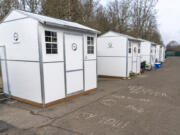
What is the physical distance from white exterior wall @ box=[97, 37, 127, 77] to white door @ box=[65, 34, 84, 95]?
190 inches

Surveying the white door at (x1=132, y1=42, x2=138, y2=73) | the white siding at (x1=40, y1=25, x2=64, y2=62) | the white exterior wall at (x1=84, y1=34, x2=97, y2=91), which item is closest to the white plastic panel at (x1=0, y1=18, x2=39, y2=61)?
the white siding at (x1=40, y1=25, x2=64, y2=62)

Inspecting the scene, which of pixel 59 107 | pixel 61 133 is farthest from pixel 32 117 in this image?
pixel 61 133

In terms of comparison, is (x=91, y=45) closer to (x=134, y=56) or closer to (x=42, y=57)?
(x=42, y=57)

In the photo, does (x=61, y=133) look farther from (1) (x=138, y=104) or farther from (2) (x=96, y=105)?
(1) (x=138, y=104)

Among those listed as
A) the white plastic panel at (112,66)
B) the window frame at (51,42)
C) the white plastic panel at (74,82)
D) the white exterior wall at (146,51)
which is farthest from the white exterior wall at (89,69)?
the white exterior wall at (146,51)

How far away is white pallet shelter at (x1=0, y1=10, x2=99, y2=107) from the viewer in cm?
433

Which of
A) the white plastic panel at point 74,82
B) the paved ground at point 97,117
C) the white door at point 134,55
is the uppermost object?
the white door at point 134,55

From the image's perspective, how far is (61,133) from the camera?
302cm

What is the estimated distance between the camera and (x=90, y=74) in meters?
6.37

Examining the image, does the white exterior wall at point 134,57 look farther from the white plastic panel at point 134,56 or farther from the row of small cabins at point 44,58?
the row of small cabins at point 44,58

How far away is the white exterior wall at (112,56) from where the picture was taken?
973cm

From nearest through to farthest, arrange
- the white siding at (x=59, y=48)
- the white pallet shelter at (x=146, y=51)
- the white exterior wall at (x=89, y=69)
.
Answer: the white siding at (x=59, y=48), the white exterior wall at (x=89, y=69), the white pallet shelter at (x=146, y=51)

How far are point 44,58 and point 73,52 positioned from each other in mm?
1371

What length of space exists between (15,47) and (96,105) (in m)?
3.65
